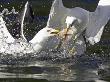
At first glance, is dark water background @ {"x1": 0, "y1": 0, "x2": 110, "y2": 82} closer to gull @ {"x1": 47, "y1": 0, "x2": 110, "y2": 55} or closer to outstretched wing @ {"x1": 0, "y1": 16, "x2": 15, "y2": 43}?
gull @ {"x1": 47, "y1": 0, "x2": 110, "y2": 55}

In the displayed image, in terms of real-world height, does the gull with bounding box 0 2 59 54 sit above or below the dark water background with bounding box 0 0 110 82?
above

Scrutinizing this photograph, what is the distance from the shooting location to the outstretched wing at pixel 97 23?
13969 millimetres

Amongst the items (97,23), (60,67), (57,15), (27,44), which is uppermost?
(57,15)

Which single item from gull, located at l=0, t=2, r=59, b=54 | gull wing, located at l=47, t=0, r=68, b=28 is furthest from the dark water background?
gull wing, located at l=47, t=0, r=68, b=28

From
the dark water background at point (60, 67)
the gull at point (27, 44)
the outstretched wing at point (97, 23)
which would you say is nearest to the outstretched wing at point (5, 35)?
the gull at point (27, 44)

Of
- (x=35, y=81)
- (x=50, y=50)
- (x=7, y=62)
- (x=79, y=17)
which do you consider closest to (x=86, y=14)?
(x=79, y=17)

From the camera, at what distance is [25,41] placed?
1378 cm

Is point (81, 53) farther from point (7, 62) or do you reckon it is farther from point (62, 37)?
point (7, 62)

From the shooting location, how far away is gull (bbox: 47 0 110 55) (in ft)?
44.5

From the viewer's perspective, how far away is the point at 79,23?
44.9 feet

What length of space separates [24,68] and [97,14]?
3030 millimetres

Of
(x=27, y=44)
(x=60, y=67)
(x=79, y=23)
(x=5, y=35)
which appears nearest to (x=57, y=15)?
(x=79, y=23)

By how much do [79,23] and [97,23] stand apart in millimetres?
535

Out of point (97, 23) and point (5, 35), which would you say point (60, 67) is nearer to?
point (97, 23)
